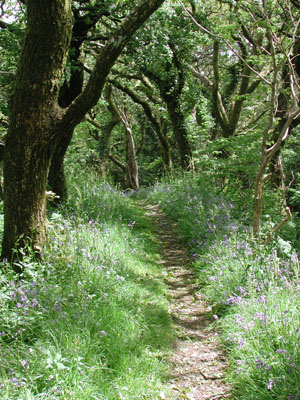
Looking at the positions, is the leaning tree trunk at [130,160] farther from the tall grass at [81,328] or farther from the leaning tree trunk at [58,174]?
the tall grass at [81,328]

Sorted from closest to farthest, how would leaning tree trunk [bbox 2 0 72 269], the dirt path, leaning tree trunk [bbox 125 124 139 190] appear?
the dirt path, leaning tree trunk [bbox 2 0 72 269], leaning tree trunk [bbox 125 124 139 190]

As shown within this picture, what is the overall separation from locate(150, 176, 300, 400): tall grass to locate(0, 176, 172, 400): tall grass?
70 centimetres

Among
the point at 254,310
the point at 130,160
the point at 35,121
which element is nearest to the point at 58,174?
the point at 35,121

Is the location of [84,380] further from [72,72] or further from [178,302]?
[72,72]

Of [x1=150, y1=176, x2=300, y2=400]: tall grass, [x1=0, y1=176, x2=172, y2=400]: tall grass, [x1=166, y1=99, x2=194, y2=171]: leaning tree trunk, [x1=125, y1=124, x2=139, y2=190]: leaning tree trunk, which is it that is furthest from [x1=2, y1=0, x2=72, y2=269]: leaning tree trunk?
[x1=125, y1=124, x2=139, y2=190]: leaning tree trunk

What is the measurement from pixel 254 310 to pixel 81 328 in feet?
5.47

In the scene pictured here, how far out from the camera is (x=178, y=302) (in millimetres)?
4664

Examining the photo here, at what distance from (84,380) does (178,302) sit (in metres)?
2.28

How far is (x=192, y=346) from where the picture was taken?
11.9ft

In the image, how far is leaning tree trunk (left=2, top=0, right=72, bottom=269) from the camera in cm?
382

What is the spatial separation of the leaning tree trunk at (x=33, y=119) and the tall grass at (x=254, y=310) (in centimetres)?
243

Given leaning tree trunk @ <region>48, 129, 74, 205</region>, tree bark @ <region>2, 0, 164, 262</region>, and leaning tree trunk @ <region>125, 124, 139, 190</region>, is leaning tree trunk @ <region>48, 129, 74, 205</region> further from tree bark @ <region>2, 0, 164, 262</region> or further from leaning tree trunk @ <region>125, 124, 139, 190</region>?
leaning tree trunk @ <region>125, 124, 139, 190</region>

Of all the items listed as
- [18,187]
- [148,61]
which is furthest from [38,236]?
[148,61]

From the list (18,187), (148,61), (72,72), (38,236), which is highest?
(148,61)
